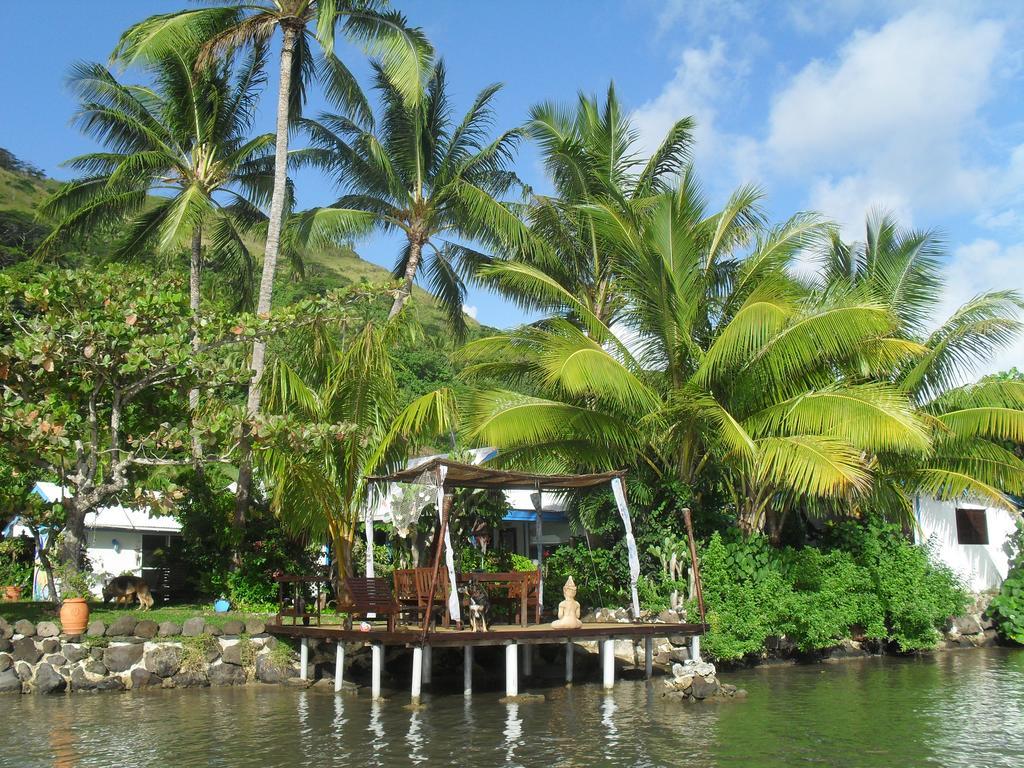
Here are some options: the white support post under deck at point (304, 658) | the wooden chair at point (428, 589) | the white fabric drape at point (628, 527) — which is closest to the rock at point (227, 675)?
the white support post under deck at point (304, 658)

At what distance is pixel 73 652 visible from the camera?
45.0 feet

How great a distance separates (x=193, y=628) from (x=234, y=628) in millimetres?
601

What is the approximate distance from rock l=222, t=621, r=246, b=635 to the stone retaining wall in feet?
0.05

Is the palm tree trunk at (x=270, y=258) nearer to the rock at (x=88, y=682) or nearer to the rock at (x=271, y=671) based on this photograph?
the rock at (x=271, y=671)

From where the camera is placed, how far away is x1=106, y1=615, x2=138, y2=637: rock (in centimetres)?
1409

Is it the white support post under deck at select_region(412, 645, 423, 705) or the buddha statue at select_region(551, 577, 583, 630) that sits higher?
the buddha statue at select_region(551, 577, 583, 630)

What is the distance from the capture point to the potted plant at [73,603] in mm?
13773

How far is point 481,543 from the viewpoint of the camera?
1938cm

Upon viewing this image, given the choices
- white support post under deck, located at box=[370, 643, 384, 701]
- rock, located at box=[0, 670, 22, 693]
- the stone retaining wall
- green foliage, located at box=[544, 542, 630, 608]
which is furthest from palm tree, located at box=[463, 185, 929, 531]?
rock, located at box=[0, 670, 22, 693]

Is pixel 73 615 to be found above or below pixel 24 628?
above

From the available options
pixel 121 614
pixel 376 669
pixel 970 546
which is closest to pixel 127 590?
pixel 121 614

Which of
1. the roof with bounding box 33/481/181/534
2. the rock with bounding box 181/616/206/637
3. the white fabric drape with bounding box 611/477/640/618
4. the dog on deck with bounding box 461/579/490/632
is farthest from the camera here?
the roof with bounding box 33/481/181/534

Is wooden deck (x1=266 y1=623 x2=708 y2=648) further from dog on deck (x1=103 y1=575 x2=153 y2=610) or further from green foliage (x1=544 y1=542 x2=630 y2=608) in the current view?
dog on deck (x1=103 y1=575 x2=153 y2=610)

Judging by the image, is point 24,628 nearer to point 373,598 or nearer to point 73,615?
point 73,615
